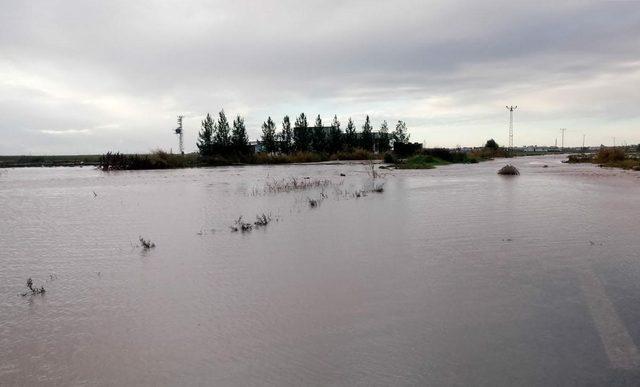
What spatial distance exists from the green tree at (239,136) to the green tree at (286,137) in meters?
7.51

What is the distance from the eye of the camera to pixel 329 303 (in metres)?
5.17

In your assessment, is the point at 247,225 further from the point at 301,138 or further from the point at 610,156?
the point at 301,138

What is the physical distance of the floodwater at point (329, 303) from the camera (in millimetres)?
3695

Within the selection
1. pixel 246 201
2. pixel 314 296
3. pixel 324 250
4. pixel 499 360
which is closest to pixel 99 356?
pixel 314 296

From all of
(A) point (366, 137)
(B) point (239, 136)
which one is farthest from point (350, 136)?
(B) point (239, 136)

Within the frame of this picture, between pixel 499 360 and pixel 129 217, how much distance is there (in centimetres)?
1061

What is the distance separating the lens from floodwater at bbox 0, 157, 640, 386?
3.70 m

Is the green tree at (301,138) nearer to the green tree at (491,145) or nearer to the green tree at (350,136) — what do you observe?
the green tree at (350,136)

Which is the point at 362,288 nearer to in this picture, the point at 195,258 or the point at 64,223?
the point at 195,258

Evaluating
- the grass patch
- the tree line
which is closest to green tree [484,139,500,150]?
the tree line

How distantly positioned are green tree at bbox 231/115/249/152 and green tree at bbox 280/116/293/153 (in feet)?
24.6

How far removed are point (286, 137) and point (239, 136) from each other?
9.82 metres

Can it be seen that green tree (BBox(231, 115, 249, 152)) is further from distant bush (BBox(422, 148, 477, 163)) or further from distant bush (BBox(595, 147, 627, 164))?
distant bush (BBox(595, 147, 627, 164))

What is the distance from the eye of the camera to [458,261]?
6.81 metres
